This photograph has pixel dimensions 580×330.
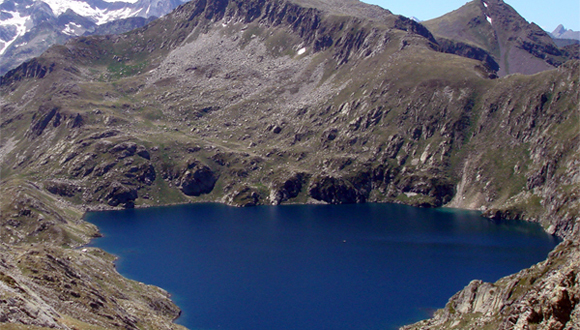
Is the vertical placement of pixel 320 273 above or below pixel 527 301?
above

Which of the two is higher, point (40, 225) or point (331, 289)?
point (40, 225)

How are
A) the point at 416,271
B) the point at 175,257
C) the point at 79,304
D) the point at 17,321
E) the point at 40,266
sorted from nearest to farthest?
the point at 17,321 → the point at 79,304 → the point at 40,266 → the point at 416,271 → the point at 175,257

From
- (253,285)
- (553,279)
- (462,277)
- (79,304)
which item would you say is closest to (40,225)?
(253,285)

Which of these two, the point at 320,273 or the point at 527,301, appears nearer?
the point at 527,301

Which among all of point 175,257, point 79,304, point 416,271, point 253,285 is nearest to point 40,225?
point 175,257

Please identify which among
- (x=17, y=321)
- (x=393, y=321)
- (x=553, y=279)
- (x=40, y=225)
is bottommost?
(x=393, y=321)

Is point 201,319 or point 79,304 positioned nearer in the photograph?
point 79,304

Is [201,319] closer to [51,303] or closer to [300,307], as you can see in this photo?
[300,307]

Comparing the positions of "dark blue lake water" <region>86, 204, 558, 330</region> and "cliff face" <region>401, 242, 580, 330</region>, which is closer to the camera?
"cliff face" <region>401, 242, 580, 330</region>

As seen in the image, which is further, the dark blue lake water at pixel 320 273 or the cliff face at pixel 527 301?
the dark blue lake water at pixel 320 273

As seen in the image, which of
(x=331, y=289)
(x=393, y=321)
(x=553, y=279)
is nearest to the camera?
(x=553, y=279)
